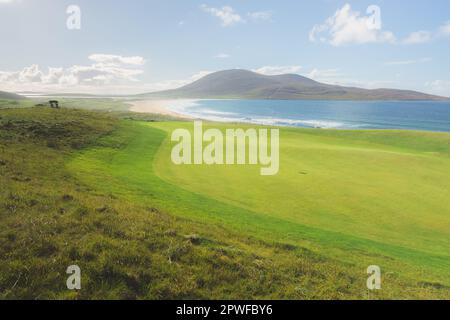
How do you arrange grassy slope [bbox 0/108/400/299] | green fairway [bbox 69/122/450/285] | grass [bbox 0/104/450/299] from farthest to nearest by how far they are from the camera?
1. green fairway [bbox 69/122/450/285]
2. grass [bbox 0/104/450/299]
3. grassy slope [bbox 0/108/400/299]

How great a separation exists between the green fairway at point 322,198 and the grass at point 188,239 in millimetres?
103

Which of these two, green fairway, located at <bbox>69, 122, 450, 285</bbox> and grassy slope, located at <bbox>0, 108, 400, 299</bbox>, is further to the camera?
green fairway, located at <bbox>69, 122, 450, 285</bbox>

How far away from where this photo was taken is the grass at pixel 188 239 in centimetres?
702

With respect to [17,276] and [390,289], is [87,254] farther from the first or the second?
[390,289]

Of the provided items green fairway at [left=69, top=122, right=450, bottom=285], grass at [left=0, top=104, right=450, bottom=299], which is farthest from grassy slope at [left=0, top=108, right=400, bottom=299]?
green fairway at [left=69, top=122, right=450, bottom=285]

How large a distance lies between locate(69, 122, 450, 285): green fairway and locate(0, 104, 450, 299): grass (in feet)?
0.34

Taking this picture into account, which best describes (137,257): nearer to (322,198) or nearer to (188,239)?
(188,239)

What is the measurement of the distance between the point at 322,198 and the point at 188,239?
10.9 m

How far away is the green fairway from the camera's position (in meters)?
12.3

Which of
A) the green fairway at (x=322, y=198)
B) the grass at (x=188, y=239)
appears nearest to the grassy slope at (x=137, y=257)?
the grass at (x=188, y=239)

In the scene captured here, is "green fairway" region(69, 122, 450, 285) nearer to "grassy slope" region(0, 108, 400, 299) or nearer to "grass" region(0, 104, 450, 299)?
"grass" region(0, 104, 450, 299)

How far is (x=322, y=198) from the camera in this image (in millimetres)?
18062
